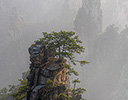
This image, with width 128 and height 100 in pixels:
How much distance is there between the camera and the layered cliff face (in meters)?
60.0

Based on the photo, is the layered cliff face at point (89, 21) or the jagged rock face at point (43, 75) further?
the layered cliff face at point (89, 21)

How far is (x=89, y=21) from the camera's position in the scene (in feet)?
199

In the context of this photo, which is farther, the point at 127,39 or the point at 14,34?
the point at 14,34

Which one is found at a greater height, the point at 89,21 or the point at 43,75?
the point at 89,21

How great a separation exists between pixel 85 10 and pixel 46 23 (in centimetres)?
3870

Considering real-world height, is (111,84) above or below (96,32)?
below

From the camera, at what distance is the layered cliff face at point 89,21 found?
60.0 metres

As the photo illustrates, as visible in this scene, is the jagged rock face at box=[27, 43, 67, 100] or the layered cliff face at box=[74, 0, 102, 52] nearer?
the jagged rock face at box=[27, 43, 67, 100]

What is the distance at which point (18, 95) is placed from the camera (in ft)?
40.4

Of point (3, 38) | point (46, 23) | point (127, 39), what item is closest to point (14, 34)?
point (3, 38)

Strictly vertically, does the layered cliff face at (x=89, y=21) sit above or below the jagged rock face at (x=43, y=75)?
above

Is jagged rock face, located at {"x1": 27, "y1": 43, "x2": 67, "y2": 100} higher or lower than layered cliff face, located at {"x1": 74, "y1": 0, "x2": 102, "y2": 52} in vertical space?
lower

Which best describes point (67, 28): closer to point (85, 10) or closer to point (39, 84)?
point (85, 10)

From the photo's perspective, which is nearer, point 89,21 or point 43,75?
point 43,75
